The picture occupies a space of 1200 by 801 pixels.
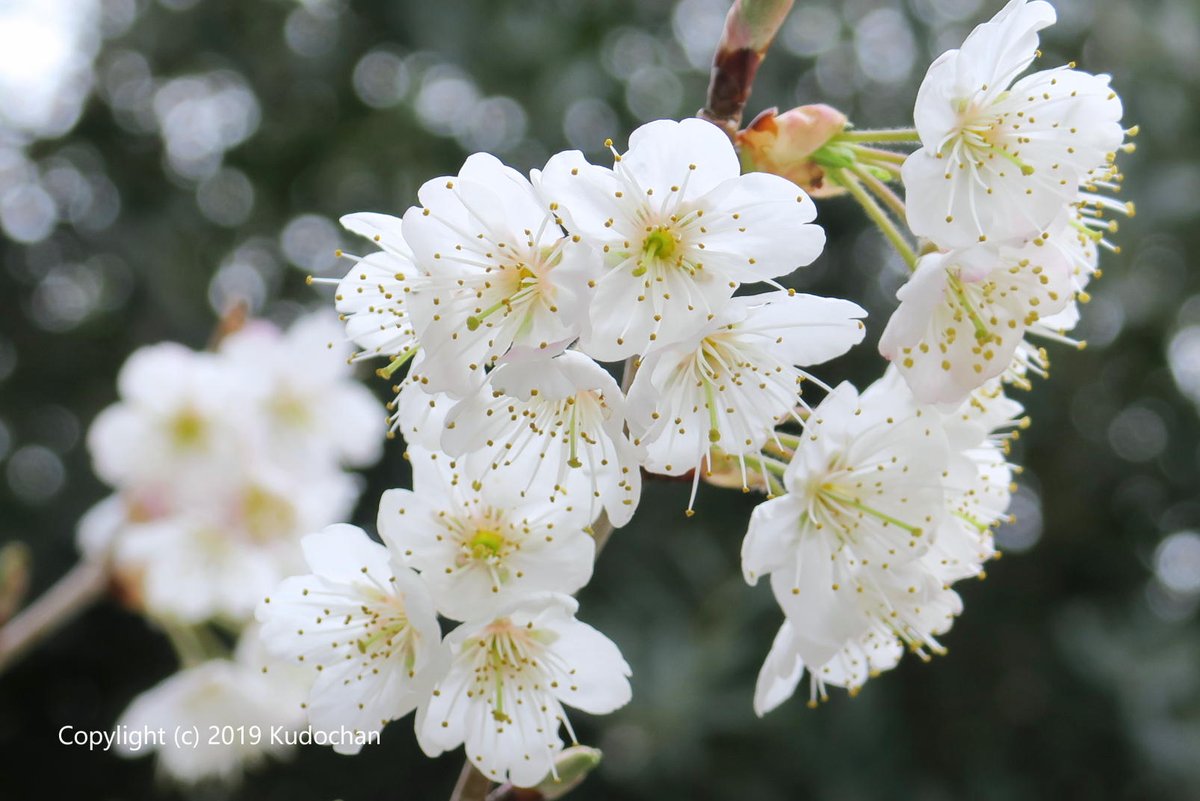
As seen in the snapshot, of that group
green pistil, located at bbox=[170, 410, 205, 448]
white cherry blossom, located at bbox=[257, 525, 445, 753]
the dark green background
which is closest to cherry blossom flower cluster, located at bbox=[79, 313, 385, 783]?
green pistil, located at bbox=[170, 410, 205, 448]

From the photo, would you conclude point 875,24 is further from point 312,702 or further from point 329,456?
point 312,702

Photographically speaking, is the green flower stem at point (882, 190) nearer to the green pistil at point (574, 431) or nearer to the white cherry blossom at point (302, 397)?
the green pistil at point (574, 431)

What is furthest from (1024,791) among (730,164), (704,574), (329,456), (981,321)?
(730,164)

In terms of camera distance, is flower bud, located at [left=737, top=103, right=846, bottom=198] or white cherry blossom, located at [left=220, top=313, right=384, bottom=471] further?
white cherry blossom, located at [left=220, top=313, right=384, bottom=471]

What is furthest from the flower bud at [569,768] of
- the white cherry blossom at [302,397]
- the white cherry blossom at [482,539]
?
the white cherry blossom at [302,397]

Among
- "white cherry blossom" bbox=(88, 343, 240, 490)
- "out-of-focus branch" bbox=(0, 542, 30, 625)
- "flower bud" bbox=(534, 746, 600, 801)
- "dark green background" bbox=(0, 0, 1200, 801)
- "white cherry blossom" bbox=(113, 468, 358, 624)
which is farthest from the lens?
"dark green background" bbox=(0, 0, 1200, 801)

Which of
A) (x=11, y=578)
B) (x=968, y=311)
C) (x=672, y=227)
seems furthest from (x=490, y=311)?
(x=11, y=578)

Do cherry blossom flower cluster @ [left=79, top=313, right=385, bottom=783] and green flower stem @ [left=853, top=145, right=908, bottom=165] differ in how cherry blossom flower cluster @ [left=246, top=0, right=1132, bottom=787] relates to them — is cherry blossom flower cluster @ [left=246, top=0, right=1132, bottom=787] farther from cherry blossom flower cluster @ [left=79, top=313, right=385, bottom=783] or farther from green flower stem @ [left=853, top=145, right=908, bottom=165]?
cherry blossom flower cluster @ [left=79, top=313, right=385, bottom=783]
